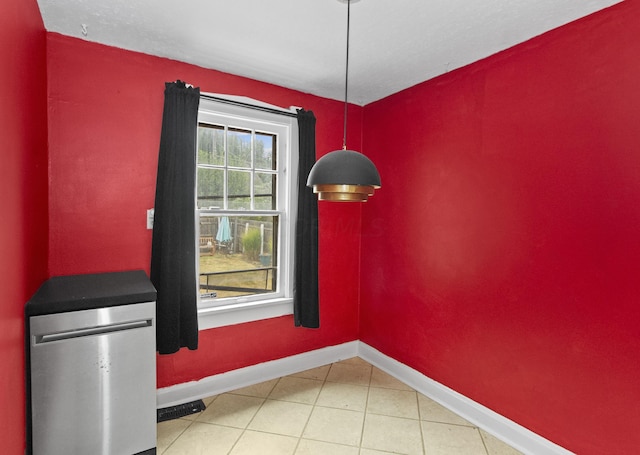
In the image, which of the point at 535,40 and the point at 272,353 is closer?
the point at 535,40

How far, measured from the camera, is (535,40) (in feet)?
7.65

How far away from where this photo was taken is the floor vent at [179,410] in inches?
107

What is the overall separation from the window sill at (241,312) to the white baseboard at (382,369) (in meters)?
0.48

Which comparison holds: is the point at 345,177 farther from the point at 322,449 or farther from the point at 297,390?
the point at 297,390


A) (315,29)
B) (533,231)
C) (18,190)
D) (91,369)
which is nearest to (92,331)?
(91,369)

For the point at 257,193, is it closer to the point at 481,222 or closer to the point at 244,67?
the point at 244,67

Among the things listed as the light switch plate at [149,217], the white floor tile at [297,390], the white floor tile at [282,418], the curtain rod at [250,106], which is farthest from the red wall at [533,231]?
the light switch plate at [149,217]

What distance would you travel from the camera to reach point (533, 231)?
236cm

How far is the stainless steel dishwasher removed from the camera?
1.81 metres

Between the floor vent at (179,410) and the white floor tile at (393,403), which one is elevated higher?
the floor vent at (179,410)

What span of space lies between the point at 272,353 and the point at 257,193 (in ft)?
5.31

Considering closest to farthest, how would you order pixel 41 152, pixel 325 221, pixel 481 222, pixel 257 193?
1. pixel 41 152
2. pixel 481 222
3. pixel 257 193
4. pixel 325 221

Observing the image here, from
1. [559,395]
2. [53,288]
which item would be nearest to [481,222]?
[559,395]

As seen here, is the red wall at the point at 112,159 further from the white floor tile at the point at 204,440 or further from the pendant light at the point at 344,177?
the pendant light at the point at 344,177
